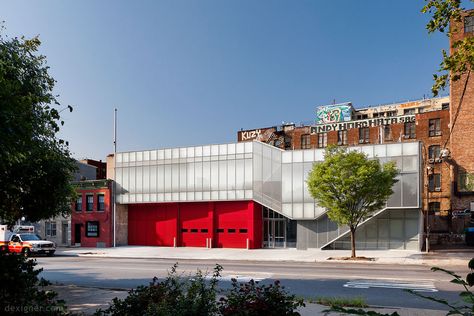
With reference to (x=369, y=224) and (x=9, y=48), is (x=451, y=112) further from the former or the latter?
(x=9, y=48)

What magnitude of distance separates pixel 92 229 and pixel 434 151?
140 feet

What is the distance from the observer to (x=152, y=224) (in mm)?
45781

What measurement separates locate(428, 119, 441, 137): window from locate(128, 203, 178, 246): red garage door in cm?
3516

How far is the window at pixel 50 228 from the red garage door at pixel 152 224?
8.94m

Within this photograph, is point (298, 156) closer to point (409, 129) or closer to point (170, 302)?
point (409, 129)

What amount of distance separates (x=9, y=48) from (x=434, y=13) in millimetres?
10758

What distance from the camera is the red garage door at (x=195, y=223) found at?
42.3 meters

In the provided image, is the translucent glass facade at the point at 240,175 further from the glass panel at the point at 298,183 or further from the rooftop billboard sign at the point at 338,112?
the rooftop billboard sign at the point at 338,112

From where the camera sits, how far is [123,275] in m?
20.6

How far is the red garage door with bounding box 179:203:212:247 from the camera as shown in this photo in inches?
1667

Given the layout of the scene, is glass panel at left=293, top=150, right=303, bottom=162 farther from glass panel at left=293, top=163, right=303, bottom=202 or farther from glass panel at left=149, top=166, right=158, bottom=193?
glass panel at left=149, top=166, right=158, bottom=193

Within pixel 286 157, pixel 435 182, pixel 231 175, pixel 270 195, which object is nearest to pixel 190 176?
pixel 231 175

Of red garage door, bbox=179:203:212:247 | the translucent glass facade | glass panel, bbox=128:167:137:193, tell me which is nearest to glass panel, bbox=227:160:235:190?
the translucent glass facade

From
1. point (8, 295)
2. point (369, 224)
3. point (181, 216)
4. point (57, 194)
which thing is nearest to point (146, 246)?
point (181, 216)
